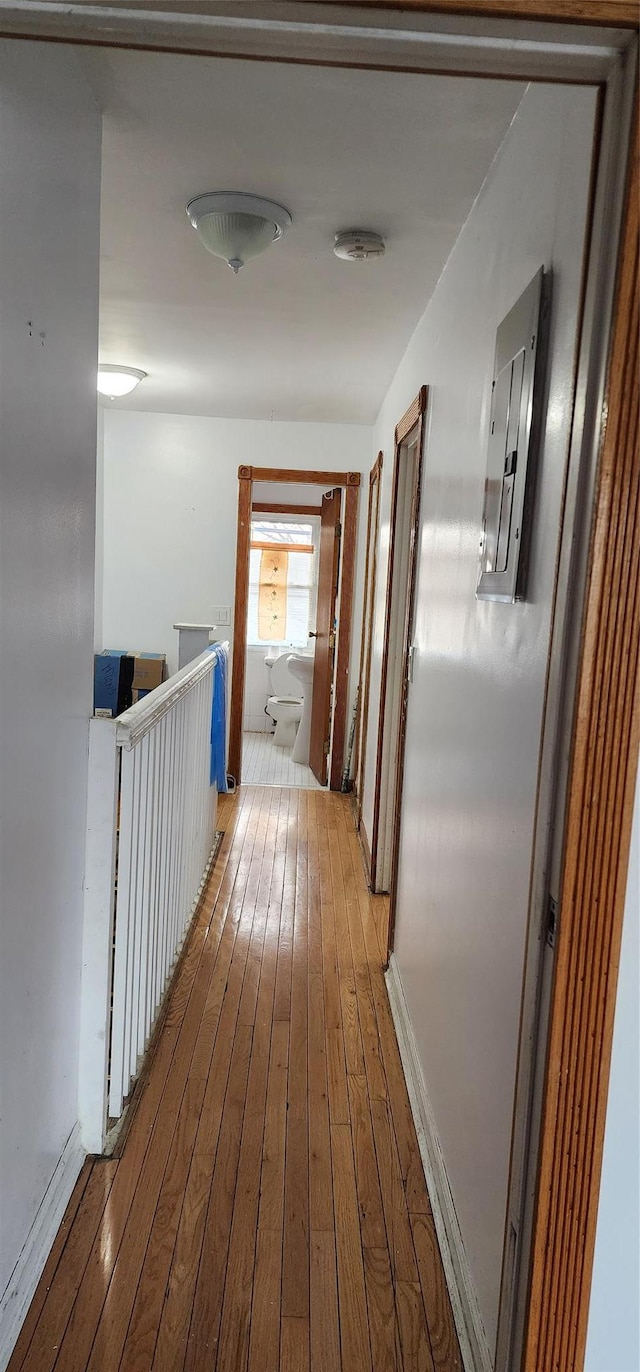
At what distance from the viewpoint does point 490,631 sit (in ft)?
6.06

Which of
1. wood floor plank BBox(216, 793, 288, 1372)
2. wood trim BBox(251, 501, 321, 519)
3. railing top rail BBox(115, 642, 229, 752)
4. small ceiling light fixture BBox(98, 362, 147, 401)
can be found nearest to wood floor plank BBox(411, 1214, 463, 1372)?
wood floor plank BBox(216, 793, 288, 1372)

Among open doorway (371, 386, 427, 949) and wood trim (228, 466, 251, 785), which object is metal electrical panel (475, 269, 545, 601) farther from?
wood trim (228, 466, 251, 785)

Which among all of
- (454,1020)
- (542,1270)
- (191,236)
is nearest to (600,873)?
(542,1270)

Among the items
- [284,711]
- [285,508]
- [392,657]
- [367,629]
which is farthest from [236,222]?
[285,508]

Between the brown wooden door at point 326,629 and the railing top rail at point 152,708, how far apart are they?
263cm

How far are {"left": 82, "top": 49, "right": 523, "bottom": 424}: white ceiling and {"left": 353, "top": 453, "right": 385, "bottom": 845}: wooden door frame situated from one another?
0.94 metres

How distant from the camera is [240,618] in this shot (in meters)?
5.98

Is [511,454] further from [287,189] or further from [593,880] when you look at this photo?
[287,189]

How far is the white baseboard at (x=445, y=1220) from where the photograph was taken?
5.41 feet

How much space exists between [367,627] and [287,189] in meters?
3.07

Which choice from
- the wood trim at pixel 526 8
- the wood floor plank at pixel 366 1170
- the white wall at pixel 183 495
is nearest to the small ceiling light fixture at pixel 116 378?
the white wall at pixel 183 495

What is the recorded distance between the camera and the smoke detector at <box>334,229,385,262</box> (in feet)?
8.82

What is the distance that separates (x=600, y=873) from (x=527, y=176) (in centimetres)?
139

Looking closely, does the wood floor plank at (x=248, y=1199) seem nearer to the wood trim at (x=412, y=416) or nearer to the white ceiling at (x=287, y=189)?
the wood trim at (x=412, y=416)
